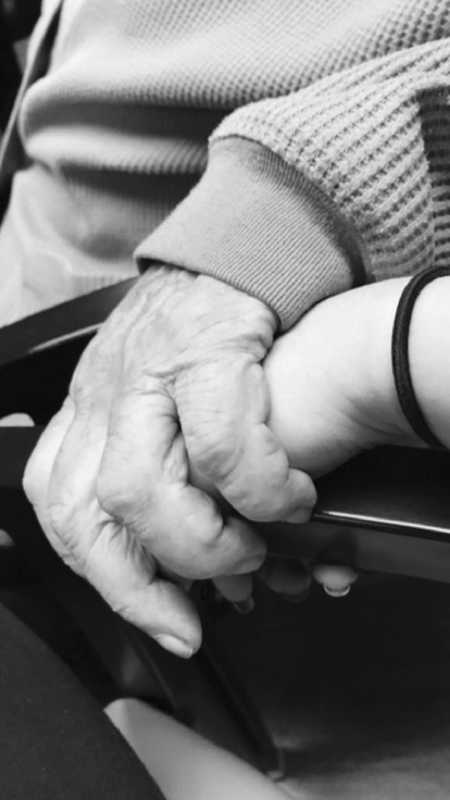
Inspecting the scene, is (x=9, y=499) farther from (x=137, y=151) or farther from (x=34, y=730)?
(x=137, y=151)

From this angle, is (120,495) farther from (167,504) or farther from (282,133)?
(282,133)

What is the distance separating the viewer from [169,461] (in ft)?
1.72

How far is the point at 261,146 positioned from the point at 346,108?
7cm

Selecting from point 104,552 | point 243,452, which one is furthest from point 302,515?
point 104,552

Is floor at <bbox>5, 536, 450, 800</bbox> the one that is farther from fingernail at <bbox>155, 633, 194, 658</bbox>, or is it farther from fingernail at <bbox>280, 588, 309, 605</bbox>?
fingernail at <bbox>155, 633, 194, 658</bbox>

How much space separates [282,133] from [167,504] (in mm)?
261

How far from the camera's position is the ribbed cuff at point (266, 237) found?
1.83 feet

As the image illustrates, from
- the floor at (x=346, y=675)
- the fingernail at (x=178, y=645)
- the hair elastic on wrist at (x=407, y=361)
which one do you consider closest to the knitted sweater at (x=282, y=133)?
the hair elastic on wrist at (x=407, y=361)

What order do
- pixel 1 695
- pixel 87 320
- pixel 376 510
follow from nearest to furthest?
pixel 376 510
pixel 1 695
pixel 87 320

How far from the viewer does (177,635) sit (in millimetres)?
543

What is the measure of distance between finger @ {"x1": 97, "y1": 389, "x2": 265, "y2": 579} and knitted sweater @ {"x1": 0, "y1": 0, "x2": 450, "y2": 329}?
0.11 metres

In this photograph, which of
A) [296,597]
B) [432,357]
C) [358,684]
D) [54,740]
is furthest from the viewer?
[358,684]

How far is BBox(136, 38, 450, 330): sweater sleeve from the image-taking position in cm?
56

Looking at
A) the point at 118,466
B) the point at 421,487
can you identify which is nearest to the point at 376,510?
the point at 421,487
